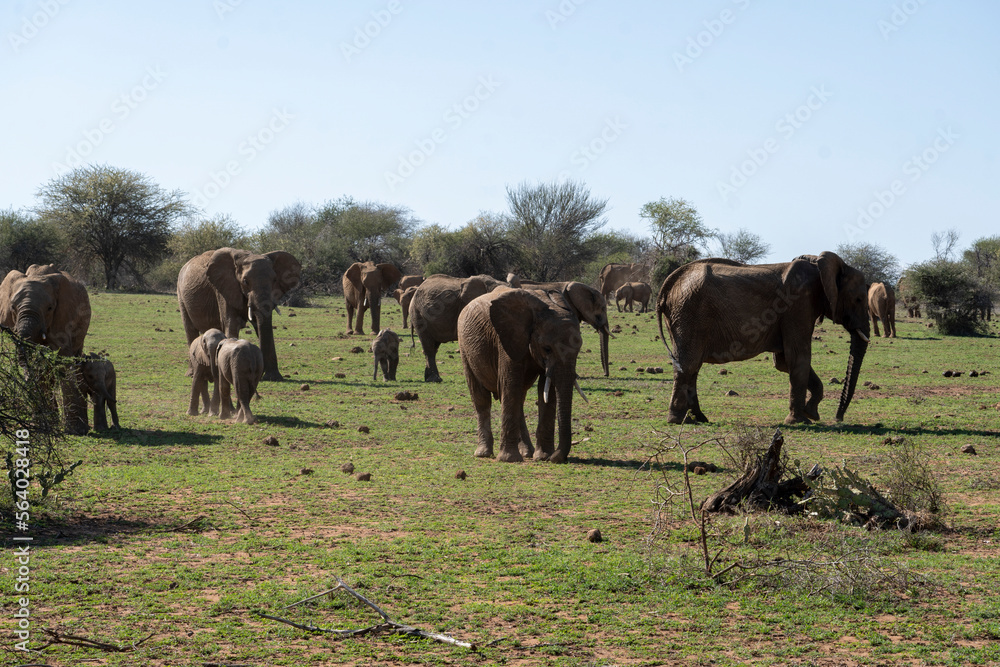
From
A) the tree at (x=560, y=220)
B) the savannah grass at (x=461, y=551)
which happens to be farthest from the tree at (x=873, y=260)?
the savannah grass at (x=461, y=551)

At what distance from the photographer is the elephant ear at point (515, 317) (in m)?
11.3

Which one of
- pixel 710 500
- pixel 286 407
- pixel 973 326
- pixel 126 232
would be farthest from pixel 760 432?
pixel 126 232

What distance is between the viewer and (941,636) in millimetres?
5746

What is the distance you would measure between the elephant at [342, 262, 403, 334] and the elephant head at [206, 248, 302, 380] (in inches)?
414

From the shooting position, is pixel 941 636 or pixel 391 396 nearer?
pixel 941 636

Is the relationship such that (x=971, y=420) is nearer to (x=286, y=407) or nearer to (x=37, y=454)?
(x=286, y=407)

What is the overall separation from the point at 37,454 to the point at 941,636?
23.7 feet

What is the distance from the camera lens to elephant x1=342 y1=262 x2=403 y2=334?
31094mm

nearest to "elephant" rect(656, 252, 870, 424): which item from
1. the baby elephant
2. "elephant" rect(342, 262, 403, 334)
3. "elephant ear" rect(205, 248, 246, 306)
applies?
the baby elephant

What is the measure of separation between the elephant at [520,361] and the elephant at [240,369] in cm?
350

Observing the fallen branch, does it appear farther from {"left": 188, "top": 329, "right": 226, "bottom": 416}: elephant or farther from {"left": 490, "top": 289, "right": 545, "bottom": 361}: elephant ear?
{"left": 188, "top": 329, "right": 226, "bottom": 416}: elephant

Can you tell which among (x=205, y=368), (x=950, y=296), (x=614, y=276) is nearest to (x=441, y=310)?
(x=205, y=368)

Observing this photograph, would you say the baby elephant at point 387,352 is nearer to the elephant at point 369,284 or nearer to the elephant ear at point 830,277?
the elephant ear at point 830,277

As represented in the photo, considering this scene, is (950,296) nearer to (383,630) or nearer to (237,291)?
(237,291)
